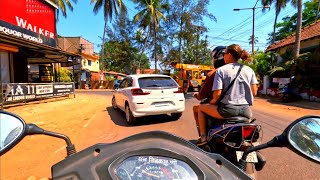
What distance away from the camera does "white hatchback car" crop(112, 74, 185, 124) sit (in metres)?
8.31

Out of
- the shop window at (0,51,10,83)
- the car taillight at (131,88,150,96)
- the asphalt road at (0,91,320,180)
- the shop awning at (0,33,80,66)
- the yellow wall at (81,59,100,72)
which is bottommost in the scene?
the asphalt road at (0,91,320,180)

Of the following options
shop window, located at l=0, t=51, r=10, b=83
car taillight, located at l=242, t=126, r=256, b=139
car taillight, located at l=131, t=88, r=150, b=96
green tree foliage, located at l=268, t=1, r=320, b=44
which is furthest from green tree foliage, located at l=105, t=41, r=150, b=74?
car taillight, located at l=242, t=126, r=256, b=139

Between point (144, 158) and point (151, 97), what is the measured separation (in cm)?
686

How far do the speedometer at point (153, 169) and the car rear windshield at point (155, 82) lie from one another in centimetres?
693

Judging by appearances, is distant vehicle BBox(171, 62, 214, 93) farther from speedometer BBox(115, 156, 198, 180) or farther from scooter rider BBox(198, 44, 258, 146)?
speedometer BBox(115, 156, 198, 180)

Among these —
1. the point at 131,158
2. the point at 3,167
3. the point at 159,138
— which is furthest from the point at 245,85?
the point at 3,167

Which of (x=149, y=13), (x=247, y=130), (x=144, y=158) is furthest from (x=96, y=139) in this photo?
(x=149, y=13)

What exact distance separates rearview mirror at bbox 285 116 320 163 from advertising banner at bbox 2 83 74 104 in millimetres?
12754

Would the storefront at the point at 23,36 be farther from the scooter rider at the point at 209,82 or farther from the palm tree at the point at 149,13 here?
the palm tree at the point at 149,13

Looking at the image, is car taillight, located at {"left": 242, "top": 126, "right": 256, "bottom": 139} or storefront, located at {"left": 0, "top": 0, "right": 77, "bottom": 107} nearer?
car taillight, located at {"left": 242, "top": 126, "right": 256, "bottom": 139}

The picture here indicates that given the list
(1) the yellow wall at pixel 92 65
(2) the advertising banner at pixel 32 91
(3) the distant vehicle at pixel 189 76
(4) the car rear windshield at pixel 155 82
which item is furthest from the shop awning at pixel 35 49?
(1) the yellow wall at pixel 92 65

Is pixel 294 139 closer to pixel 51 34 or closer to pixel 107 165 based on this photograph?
pixel 107 165

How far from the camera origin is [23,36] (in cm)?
1705

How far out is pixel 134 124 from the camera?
8.62 metres
